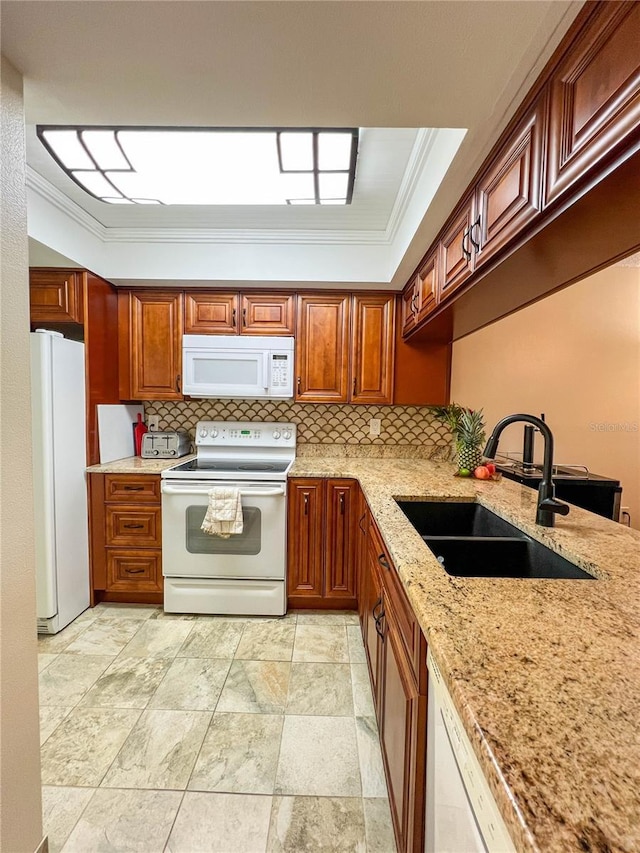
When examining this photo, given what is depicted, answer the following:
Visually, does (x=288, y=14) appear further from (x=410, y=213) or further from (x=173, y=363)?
(x=173, y=363)

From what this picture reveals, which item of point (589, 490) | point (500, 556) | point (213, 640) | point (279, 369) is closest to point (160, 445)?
point (279, 369)

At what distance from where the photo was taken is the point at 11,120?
947 mm

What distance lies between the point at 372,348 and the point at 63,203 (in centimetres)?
213

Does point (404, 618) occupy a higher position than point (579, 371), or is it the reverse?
point (579, 371)

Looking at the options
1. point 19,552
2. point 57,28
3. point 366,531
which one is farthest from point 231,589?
point 57,28

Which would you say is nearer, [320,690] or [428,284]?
[320,690]

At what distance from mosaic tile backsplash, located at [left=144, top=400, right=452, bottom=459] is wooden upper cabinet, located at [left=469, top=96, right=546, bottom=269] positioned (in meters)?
1.79

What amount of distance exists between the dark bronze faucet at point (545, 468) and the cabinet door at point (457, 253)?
1.92 ft

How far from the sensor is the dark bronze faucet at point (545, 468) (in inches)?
47.3

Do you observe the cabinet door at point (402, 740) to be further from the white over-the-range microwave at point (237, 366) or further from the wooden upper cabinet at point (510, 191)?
the white over-the-range microwave at point (237, 366)

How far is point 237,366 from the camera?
268 centimetres

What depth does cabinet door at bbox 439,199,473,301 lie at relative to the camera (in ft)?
4.51

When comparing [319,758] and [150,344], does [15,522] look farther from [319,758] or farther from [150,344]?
[150,344]

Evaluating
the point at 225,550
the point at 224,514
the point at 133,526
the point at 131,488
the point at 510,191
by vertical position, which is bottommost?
the point at 225,550
